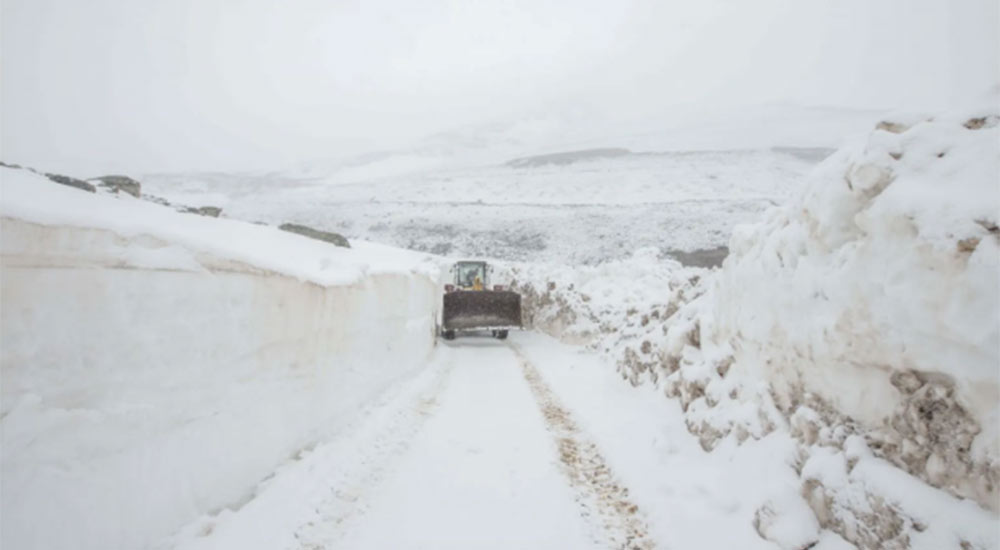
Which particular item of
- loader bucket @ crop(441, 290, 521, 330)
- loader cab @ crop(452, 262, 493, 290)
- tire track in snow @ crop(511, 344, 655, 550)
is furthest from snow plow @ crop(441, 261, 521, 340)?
tire track in snow @ crop(511, 344, 655, 550)

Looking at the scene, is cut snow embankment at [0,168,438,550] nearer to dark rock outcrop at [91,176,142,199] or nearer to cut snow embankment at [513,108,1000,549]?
dark rock outcrop at [91,176,142,199]

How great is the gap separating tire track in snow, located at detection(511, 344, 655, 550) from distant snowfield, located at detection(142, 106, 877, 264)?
78.1 feet

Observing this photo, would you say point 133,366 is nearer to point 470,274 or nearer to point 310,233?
point 310,233

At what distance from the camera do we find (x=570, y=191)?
1785 inches

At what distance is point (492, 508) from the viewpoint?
147 inches

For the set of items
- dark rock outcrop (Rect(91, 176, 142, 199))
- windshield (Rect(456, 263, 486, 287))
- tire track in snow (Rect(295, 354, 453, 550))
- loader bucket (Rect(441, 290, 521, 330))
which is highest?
dark rock outcrop (Rect(91, 176, 142, 199))

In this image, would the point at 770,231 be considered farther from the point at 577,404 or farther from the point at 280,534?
the point at 280,534

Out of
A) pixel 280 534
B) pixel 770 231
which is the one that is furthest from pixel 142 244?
pixel 770 231

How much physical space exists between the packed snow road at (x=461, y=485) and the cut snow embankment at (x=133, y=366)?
383mm

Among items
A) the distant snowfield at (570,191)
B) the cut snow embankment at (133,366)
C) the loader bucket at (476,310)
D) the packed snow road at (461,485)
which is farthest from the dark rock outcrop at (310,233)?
the distant snowfield at (570,191)

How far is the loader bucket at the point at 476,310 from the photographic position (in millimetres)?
14789

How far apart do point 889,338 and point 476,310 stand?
12600mm

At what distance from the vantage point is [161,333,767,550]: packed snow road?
3264 millimetres

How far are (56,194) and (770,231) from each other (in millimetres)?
5214
